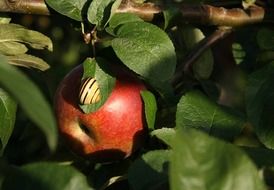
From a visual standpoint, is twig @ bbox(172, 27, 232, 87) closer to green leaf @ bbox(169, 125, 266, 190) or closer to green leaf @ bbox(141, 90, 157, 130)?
green leaf @ bbox(141, 90, 157, 130)

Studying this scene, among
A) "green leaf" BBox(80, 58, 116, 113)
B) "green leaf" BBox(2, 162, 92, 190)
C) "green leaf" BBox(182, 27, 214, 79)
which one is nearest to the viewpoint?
"green leaf" BBox(2, 162, 92, 190)

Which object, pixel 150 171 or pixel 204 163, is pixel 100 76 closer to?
pixel 150 171

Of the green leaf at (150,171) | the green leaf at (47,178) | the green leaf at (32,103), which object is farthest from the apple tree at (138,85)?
the green leaf at (32,103)

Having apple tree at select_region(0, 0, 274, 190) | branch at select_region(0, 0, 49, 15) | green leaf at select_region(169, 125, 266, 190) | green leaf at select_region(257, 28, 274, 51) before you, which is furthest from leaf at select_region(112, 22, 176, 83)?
green leaf at select_region(169, 125, 266, 190)

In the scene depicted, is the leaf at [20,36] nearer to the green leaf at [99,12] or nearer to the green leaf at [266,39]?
the green leaf at [99,12]

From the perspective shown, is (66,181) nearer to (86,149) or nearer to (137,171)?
(137,171)

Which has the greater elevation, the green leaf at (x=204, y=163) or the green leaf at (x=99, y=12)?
the green leaf at (x=204, y=163)
